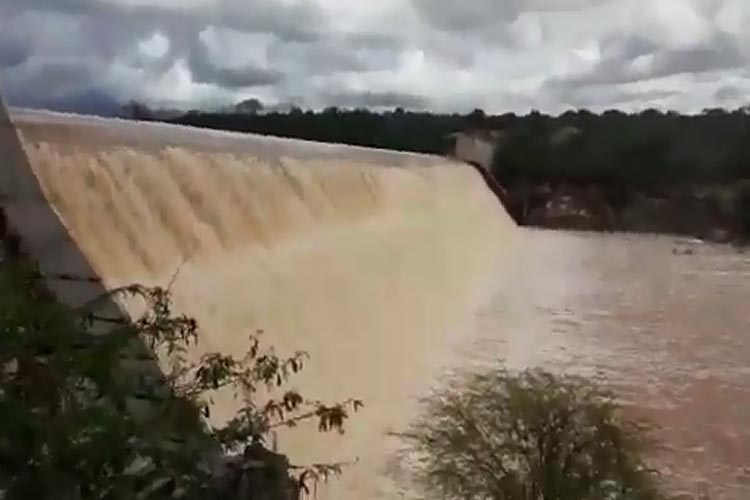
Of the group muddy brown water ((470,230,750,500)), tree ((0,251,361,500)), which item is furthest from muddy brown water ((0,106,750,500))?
tree ((0,251,361,500))

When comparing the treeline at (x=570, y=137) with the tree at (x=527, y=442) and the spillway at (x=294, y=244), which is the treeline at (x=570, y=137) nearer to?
the spillway at (x=294, y=244)

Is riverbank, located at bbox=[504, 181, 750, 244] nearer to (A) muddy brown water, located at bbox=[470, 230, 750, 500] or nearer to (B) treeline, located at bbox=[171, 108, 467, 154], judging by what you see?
(A) muddy brown water, located at bbox=[470, 230, 750, 500]

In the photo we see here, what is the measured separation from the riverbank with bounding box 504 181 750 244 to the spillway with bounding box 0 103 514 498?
0.06 metres

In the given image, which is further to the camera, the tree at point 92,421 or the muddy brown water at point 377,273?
the muddy brown water at point 377,273

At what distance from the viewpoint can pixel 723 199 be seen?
163cm

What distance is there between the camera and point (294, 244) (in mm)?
1747

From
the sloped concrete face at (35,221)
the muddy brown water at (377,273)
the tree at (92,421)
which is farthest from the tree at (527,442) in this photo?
the sloped concrete face at (35,221)

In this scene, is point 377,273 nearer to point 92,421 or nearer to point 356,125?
point 356,125

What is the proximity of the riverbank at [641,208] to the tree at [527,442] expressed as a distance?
0.69 ft

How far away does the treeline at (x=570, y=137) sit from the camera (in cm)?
163

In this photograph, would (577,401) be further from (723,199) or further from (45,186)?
(45,186)

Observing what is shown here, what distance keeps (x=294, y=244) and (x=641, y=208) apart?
47 centimetres

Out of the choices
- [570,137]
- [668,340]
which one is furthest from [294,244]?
[668,340]

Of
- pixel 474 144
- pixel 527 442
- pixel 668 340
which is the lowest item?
pixel 527 442
